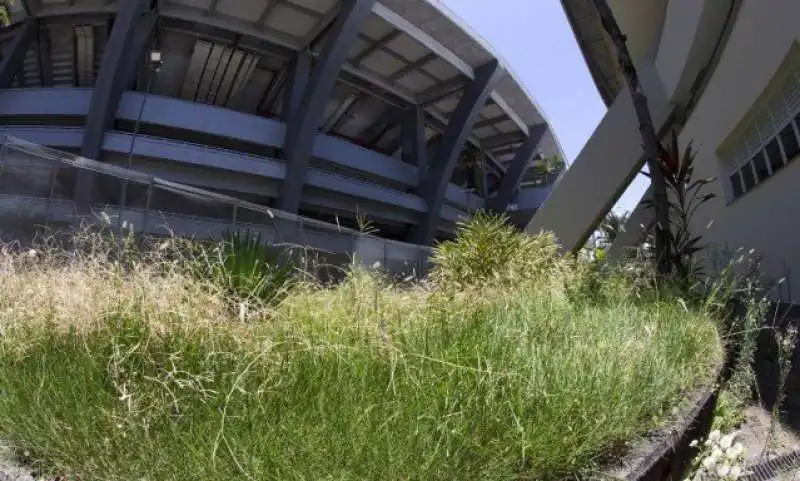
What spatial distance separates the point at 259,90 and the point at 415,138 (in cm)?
999

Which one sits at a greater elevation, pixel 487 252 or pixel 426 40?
pixel 426 40

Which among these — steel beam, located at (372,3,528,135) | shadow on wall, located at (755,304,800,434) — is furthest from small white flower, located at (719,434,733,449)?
steel beam, located at (372,3,528,135)

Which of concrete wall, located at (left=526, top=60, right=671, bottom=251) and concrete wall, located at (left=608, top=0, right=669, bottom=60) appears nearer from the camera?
concrete wall, located at (left=526, top=60, right=671, bottom=251)

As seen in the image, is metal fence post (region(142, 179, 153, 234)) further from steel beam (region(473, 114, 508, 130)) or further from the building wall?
steel beam (region(473, 114, 508, 130))

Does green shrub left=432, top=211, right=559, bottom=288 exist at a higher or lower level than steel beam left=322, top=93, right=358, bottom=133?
lower

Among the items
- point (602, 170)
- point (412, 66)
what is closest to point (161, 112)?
point (412, 66)

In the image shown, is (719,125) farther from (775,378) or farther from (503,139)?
(503,139)

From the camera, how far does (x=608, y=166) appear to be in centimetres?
1336

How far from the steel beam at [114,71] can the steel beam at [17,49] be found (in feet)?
14.0

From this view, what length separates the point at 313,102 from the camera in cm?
2567

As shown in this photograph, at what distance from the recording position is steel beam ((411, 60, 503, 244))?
3130 centimetres

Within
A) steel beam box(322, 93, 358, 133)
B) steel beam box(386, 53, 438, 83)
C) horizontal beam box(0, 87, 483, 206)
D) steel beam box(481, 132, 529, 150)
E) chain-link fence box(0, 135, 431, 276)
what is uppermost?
steel beam box(386, 53, 438, 83)

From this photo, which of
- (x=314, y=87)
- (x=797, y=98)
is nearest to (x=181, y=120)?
(x=314, y=87)

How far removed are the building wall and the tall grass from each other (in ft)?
14.7
